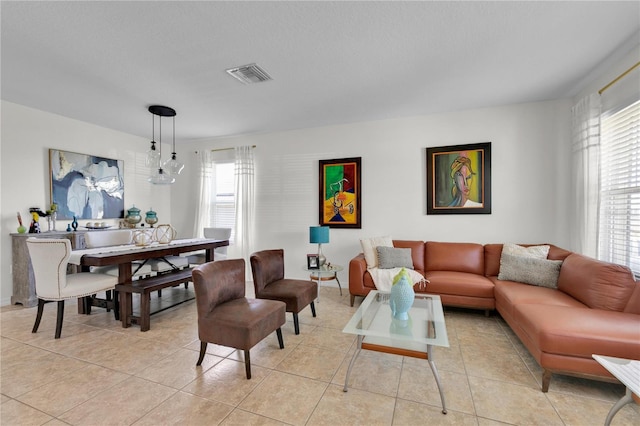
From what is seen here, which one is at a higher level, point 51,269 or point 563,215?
point 563,215

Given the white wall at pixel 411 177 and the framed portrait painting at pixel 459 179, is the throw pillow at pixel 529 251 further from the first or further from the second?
the framed portrait painting at pixel 459 179

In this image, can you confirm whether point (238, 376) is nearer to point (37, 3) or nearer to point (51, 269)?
point (51, 269)

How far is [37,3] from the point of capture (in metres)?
1.85

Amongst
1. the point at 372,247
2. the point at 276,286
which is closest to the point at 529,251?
the point at 372,247

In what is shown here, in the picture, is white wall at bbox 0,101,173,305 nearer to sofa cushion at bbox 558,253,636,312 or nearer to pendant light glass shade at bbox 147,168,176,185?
pendant light glass shade at bbox 147,168,176,185

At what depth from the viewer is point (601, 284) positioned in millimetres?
2227

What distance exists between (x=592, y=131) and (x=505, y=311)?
2157 millimetres

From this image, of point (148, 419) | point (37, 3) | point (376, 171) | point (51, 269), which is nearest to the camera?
point (148, 419)

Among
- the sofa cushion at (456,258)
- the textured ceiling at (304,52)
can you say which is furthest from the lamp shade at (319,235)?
the textured ceiling at (304,52)

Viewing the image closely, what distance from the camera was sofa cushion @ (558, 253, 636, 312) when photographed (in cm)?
214

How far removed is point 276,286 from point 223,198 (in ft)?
10.0

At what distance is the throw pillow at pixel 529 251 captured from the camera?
10.3ft

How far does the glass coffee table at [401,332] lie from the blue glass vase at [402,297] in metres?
0.06

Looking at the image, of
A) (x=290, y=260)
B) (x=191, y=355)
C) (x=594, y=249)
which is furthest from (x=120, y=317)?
(x=594, y=249)
